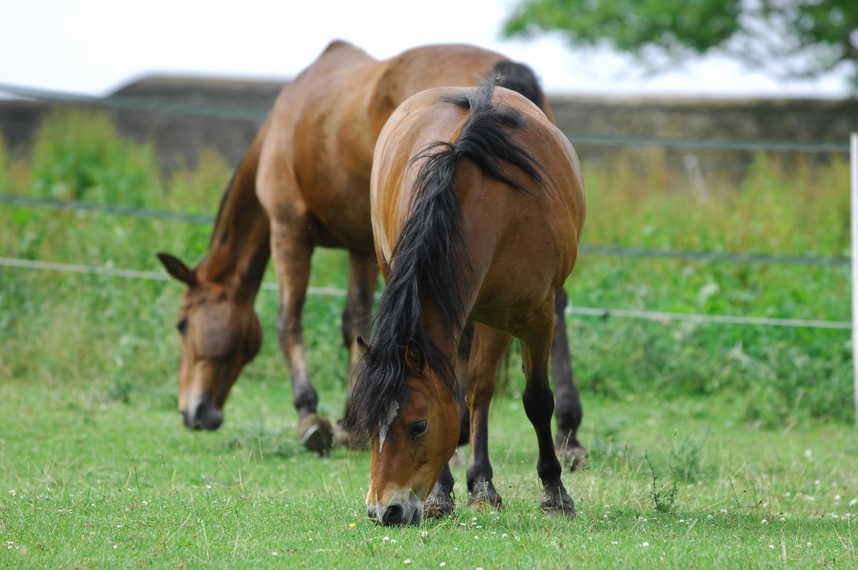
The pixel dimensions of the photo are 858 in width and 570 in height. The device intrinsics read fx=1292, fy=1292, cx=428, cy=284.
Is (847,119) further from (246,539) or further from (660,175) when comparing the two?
(246,539)

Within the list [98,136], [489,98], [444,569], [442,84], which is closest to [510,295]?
[489,98]

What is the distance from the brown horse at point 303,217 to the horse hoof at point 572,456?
0.10ft

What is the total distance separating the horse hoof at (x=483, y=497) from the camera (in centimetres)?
497

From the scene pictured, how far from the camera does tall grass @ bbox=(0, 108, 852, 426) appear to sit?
895 cm

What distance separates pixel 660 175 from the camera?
493 inches

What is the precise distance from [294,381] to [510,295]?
2954mm

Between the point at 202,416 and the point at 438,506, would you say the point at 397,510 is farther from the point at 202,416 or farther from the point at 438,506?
the point at 202,416

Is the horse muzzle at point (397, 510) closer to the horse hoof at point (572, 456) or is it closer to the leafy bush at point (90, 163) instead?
the horse hoof at point (572, 456)

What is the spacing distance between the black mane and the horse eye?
0.35 ft

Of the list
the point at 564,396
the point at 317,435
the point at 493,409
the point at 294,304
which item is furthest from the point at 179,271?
the point at 564,396

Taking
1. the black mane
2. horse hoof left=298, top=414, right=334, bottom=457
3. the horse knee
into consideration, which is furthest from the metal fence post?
the black mane

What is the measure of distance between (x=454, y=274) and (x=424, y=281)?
0.35 ft

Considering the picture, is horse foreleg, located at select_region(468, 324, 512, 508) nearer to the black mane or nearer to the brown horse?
the black mane

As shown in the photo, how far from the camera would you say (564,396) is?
6.66 metres
